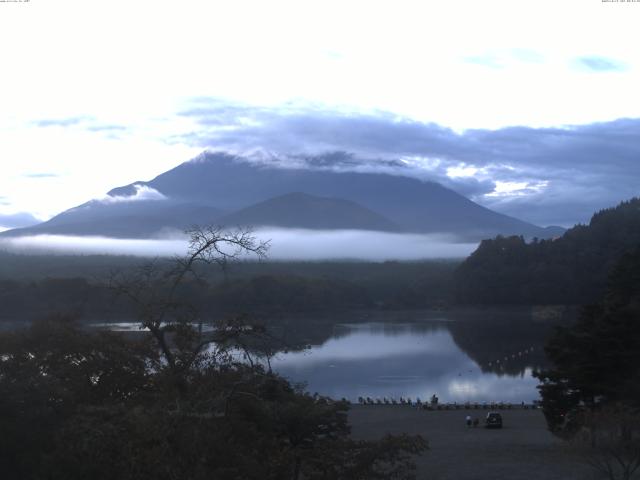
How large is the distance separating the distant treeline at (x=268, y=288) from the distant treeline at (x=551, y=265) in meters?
3.15

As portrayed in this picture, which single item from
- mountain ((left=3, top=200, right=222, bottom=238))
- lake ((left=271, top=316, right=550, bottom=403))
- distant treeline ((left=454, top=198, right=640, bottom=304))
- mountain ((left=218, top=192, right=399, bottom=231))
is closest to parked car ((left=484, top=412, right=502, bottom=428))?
lake ((left=271, top=316, right=550, bottom=403))

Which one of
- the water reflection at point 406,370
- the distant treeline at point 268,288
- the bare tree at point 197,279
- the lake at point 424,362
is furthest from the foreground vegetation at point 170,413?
the distant treeline at point 268,288

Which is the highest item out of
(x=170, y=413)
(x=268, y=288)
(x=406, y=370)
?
(x=170, y=413)

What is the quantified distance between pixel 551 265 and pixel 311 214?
6300 centimetres

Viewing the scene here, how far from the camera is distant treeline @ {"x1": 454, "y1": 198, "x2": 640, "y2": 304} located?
46375mm

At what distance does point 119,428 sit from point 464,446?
8.78 m

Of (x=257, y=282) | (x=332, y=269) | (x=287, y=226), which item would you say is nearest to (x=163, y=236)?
(x=332, y=269)

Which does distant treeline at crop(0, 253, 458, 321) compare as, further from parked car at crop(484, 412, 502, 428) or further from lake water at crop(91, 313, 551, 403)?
parked car at crop(484, 412, 502, 428)

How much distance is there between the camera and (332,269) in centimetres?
6719

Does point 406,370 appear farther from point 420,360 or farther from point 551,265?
point 551,265

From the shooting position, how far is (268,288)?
42.5m

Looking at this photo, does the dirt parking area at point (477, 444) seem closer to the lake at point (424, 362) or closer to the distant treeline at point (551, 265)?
the lake at point (424, 362)

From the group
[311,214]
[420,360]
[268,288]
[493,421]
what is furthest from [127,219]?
[493,421]

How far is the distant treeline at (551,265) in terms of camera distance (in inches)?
1826
